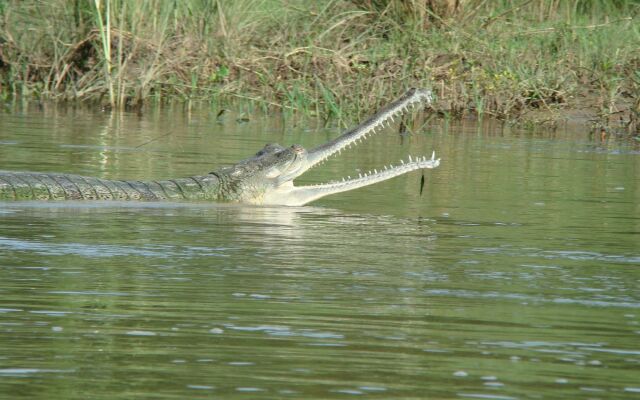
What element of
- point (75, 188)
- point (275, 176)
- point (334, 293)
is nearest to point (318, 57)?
point (275, 176)

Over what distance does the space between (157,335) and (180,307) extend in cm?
50

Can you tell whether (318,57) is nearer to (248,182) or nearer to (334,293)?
(248,182)

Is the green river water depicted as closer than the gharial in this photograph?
Yes

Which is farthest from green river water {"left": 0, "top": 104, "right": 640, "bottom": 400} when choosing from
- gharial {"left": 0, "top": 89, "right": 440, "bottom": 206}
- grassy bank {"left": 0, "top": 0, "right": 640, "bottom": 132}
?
grassy bank {"left": 0, "top": 0, "right": 640, "bottom": 132}

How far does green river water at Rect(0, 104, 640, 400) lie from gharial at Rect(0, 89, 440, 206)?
0.22 m

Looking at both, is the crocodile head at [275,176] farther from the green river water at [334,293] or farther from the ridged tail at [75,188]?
the ridged tail at [75,188]

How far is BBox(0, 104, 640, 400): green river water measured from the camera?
3.71 m

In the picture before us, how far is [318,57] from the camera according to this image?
1530cm

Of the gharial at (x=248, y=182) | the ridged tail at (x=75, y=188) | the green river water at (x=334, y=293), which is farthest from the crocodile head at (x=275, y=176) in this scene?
the ridged tail at (x=75, y=188)

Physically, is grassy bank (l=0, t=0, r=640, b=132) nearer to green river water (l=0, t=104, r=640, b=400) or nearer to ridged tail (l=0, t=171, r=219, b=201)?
green river water (l=0, t=104, r=640, b=400)

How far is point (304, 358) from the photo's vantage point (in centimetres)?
390

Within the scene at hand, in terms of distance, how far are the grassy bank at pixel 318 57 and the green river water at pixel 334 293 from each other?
4.56 m

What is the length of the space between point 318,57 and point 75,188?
7180 mm

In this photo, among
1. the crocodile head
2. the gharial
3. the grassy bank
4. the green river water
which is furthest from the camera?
the grassy bank
